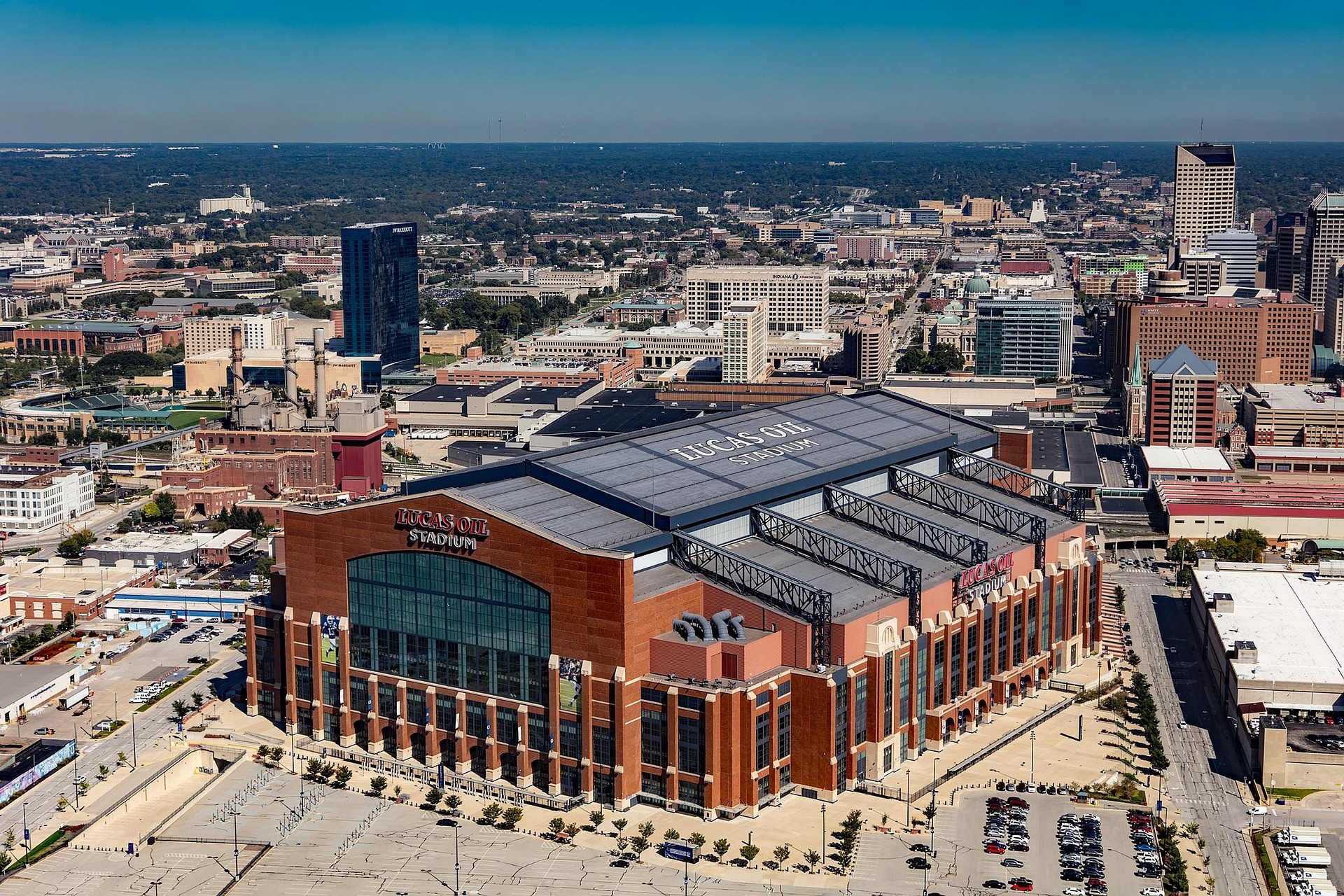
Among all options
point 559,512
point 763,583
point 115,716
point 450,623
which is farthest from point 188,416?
point 763,583

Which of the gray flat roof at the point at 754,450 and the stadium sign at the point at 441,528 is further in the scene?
the gray flat roof at the point at 754,450

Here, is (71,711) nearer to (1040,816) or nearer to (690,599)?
(690,599)

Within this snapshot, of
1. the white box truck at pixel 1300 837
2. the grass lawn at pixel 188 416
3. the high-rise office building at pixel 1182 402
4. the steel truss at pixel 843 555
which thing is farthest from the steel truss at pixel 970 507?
the grass lawn at pixel 188 416

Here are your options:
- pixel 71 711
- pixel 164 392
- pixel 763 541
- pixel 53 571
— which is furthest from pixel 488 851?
pixel 164 392

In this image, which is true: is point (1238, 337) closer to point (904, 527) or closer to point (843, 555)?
point (904, 527)

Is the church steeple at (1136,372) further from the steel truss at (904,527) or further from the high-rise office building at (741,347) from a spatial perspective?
the steel truss at (904,527)

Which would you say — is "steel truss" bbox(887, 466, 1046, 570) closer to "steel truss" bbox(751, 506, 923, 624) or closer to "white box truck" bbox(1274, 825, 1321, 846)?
"steel truss" bbox(751, 506, 923, 624)

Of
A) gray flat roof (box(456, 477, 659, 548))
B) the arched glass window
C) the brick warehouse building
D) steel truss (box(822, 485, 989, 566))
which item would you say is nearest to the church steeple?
the brick warehouse building
